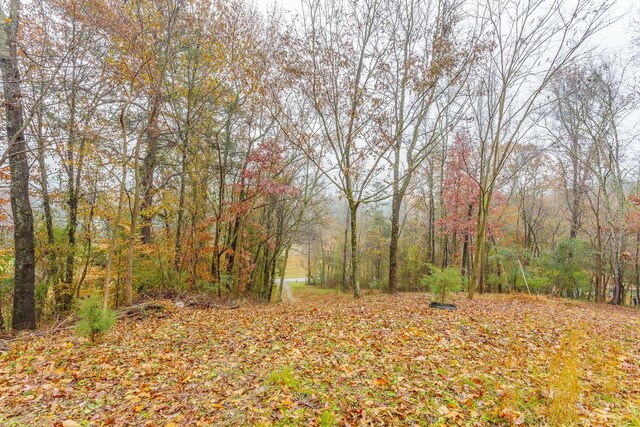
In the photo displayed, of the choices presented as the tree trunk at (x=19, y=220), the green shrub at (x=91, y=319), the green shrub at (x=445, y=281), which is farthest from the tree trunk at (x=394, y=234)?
the tree trunk at (x=19, y=220)

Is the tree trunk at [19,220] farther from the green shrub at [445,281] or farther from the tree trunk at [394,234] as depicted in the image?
the tree trunk at [394,234]

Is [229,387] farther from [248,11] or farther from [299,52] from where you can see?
[248,11]

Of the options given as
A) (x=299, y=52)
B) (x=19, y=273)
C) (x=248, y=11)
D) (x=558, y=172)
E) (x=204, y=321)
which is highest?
(x=248, y=11)

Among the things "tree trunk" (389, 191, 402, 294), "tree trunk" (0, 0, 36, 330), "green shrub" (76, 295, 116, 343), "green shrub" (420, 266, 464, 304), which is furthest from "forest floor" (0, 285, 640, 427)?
"tree trunk" (389, 191, 402, 294)

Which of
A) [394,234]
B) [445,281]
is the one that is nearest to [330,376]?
[445,281]

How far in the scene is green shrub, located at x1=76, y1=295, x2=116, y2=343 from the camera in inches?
170

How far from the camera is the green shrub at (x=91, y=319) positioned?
14.1 feet

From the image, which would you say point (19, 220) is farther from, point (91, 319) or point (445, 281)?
point (445, 281)

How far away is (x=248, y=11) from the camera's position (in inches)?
366

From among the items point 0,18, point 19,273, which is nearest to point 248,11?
point 0,18

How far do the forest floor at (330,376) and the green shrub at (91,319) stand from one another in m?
0.32

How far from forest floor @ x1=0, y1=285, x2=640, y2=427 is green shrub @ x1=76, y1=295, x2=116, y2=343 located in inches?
12.4

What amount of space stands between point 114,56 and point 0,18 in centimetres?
179

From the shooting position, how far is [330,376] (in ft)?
11.4
